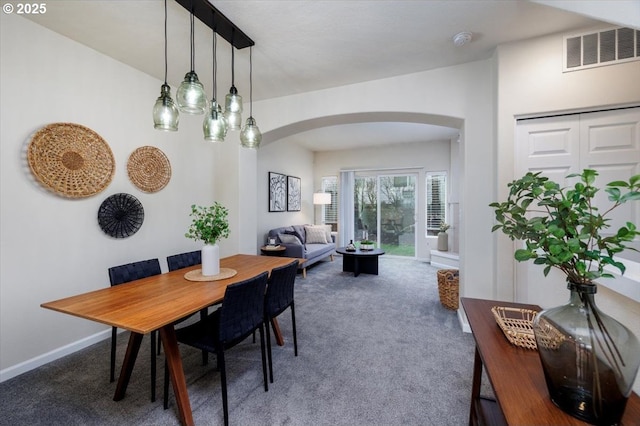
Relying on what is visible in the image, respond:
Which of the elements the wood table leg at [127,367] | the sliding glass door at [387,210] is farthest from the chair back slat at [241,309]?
the sliding glass door at [387,210]

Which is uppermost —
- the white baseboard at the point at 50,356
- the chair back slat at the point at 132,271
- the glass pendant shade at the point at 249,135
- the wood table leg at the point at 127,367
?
the glass pendant shade at the point at 249,135

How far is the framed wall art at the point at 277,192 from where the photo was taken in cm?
559

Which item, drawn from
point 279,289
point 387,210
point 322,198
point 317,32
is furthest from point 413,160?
point 279,289

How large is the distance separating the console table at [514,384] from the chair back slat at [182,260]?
2.42 meters

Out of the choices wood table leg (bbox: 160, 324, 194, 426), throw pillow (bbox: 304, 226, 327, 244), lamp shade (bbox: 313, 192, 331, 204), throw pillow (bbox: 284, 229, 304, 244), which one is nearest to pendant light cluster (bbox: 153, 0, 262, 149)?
wood table leg (bbox: 160, 324, 194, 426)

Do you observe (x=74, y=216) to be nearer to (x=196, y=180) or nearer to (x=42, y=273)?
(x=42, y=273)

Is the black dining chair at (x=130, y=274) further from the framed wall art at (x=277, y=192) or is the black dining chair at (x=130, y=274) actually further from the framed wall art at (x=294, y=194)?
the framed wall art at (x=294, y=194)

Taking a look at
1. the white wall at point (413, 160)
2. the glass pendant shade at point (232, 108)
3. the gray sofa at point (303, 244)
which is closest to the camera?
the glass pendant shade at point (232, 108)

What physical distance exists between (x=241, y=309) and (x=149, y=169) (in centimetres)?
224

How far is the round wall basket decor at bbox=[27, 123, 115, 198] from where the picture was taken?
2.16 metres

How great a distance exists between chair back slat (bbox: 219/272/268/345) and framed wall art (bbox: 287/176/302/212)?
4.40 metres

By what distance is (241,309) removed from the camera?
5.53 feet

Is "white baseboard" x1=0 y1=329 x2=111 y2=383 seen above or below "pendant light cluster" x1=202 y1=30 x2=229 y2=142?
below

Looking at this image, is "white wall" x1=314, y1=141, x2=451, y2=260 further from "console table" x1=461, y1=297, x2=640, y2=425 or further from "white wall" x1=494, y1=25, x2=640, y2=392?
"console table" x1=461, y1=297, x2=640, y2=425
